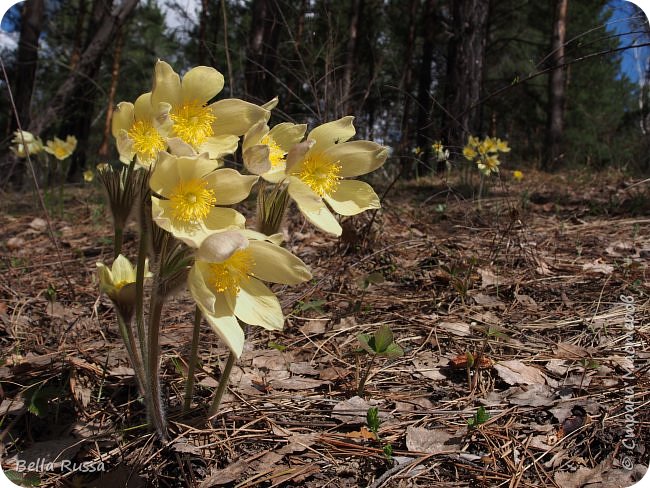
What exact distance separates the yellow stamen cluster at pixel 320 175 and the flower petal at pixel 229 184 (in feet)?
0.71

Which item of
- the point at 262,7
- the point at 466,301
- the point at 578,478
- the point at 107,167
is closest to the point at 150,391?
the point at 107,167

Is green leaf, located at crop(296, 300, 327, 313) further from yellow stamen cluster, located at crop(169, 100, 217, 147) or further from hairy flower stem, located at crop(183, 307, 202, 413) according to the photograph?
yellow stamen cluster, located at crop(169, 100, 217, 147)

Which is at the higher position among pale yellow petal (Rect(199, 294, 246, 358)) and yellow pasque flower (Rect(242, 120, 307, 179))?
yellow pasque flower (Rect(242, 120, 307, 179))

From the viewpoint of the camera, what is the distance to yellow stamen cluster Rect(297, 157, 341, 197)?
4.30 ft

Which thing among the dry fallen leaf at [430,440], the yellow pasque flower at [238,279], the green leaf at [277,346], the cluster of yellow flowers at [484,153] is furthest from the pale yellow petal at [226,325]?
the cluster of yellow flowers at [484,153]

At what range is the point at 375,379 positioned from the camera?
1690 mm

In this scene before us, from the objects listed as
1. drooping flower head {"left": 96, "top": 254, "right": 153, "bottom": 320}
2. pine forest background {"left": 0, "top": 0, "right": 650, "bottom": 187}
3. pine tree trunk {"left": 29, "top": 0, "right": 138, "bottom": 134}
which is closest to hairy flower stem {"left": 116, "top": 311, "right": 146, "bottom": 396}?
drooping flower head {"left": 96, "top": 254, "right": 153, "bottom": 320}

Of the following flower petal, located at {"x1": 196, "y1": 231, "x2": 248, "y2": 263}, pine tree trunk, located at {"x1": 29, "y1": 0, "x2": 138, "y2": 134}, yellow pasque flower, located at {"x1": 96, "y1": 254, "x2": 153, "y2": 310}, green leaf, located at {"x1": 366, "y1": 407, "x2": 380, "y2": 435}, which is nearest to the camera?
flower petal, located at {"x1": 196, "y1": 231, "x2": 248, "y2": 263}

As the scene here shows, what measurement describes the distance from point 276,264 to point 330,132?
0.42 meters

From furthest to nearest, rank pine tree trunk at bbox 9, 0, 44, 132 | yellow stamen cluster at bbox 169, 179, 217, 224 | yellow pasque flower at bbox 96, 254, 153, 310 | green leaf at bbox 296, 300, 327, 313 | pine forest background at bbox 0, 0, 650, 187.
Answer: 1. pine tree trunk at bbox 9, 0, 44, 132
2. pine forest background at bbox 0, 0, 650, 187
3. green leaf at bbox 296, 300, 327, 313
4. yellow pasque flower at bbox 96, 254, 153, 310
5. yellow stamen cluster at bbox 169, 179, 217, 224

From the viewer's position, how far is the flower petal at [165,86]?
1153mm

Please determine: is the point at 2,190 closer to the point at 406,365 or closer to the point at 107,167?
the point at 107,167

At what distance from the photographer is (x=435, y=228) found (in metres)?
3.44

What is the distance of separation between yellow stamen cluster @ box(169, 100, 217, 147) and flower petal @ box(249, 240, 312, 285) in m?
0.33
